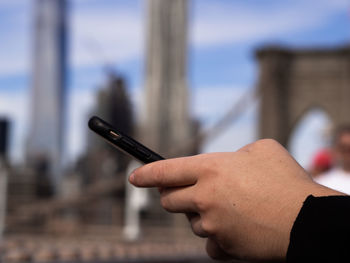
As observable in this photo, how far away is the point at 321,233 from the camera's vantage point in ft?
1.94

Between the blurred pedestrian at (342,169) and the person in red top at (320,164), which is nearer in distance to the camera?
the blurred pedestrian at (342,169)

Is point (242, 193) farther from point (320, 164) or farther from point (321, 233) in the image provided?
point (320, 164)

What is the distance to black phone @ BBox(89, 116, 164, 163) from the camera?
0.70 meters

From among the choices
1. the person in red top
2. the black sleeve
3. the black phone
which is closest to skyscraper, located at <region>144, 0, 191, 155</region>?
the person in red top

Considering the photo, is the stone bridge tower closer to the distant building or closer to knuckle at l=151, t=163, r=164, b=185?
the distant building

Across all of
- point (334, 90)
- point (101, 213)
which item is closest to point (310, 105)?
point (334, 90)

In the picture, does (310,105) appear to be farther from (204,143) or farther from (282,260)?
(282,260)

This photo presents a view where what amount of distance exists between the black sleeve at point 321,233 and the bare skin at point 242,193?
0.05 ft

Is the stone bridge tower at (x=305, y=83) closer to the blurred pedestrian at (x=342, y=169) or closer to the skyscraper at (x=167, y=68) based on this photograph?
the blurred pedestrian at (x=342, y=169)

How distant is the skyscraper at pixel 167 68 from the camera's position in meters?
33.4

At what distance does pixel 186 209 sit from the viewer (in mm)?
693

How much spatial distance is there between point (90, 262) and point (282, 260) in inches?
59.7

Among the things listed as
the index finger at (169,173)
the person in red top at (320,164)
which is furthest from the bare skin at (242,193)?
the person in red top at (320,164)

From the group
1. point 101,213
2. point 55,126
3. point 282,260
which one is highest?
point 282,260
